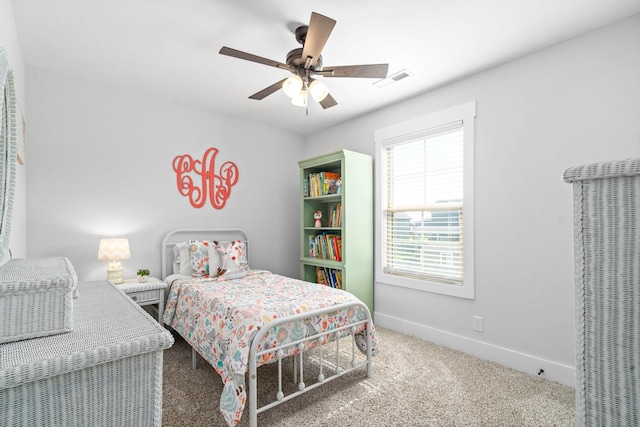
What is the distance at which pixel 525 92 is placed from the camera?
2.52 m

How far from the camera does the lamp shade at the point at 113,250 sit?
2800mm

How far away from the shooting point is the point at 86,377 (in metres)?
0.84

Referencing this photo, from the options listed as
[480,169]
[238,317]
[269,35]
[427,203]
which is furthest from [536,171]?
[238,317]

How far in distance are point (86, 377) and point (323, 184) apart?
3.16 m

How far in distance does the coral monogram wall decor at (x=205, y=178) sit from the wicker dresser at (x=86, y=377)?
2.71m

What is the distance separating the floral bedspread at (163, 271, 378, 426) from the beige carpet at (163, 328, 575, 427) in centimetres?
27

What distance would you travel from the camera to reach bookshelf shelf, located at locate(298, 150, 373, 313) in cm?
347

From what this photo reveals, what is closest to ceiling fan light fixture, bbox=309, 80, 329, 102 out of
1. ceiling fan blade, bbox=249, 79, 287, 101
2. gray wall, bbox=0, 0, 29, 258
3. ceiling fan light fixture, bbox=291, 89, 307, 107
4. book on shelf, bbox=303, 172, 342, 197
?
ceiling fan light fixture, bbox=291, 89, 307, 107

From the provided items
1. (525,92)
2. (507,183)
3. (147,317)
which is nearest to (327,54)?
(525,92)

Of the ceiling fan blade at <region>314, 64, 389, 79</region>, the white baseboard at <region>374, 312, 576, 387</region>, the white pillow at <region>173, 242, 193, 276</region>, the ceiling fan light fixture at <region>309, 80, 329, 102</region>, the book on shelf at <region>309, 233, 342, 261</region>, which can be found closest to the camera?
the ceiling fan blade at <region>314, 64, 389, 79</region>

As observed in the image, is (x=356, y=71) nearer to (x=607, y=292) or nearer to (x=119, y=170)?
(x=607, y=292)

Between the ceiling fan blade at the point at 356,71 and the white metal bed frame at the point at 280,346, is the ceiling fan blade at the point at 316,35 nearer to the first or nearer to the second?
the ceiling fan blade at the point at 356,71

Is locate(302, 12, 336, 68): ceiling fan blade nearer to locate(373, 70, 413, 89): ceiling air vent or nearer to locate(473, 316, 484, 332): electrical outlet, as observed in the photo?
locate(373, 70, 413, 89): ceiling air vent

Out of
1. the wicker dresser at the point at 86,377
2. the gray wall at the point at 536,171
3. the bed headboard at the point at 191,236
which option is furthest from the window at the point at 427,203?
the wicker dresser at the point at 86,377
